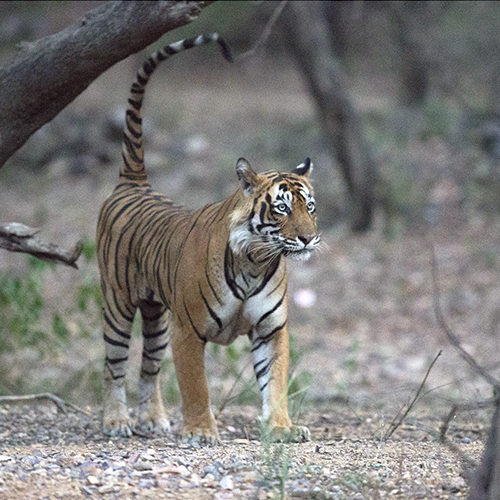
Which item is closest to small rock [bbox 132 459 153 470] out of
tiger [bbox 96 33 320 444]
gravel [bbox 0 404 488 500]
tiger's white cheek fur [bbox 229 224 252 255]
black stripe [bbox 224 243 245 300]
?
gravel [bbox 0 404 488 500]

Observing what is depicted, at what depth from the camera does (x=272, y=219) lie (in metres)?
3.85

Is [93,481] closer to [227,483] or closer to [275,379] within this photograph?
[227,483]

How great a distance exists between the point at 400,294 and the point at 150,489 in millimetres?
6576

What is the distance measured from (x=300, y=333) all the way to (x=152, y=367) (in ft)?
12.8

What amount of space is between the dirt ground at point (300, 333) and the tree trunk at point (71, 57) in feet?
5.52

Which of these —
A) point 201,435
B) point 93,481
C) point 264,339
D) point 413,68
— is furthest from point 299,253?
point 413,68

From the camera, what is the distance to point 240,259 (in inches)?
156

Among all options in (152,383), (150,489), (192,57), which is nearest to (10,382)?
(152,383)

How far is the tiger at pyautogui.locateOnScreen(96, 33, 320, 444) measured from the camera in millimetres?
3869

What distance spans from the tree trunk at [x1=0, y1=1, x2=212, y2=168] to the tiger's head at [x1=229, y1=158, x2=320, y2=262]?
0.89 m

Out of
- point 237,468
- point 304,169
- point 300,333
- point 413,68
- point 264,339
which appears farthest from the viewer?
point 413,68

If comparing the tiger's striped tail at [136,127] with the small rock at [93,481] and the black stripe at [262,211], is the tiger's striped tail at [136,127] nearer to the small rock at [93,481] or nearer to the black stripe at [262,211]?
the black stripe at [262,211]

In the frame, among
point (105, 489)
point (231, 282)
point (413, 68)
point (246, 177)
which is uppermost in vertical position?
point (413, 68)

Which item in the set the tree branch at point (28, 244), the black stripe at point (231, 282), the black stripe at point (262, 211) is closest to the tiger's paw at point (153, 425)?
the tree branch at point (28, 244)
